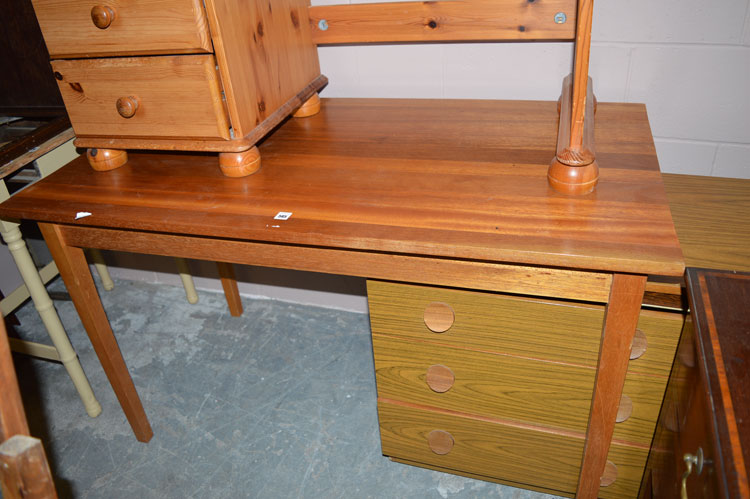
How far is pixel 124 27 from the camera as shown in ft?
3.59

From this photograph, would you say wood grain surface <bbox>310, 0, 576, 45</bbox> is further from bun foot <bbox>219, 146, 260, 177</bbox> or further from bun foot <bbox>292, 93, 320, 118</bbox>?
bun foot <bbox>219, 146, 260, 177</bbox>

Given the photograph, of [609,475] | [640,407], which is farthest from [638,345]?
[609,475]

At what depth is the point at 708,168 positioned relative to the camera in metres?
1.39

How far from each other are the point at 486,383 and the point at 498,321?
0.18 m

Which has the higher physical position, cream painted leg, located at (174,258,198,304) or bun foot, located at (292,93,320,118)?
bun foot, located at (292,93,320,118)

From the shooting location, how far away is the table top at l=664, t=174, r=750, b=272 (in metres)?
1.00

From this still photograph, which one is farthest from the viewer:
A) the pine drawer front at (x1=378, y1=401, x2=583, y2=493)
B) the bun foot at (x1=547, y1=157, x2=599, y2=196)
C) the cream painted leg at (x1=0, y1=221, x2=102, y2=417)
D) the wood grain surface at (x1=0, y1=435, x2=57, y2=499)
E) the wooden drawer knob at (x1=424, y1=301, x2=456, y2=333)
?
the cream painted leg at (x1=0, y1=221, x2=102, y2=417)

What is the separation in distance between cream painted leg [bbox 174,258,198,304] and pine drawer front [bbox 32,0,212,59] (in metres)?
1.01

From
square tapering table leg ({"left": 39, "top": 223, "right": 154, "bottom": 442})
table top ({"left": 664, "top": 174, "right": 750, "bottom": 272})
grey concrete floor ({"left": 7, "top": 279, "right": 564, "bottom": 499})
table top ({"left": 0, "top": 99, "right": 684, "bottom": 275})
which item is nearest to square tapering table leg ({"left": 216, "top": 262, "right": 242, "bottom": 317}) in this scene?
grey concrete floor ({"left": 7, "top": 279, "right": 564, "bottom": 499})

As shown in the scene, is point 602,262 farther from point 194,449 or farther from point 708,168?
point 194,449

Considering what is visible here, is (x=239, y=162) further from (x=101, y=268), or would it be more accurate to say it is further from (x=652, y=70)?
(x=101, y=268)

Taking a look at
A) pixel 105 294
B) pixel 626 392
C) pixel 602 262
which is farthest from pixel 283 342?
pixel 602 262

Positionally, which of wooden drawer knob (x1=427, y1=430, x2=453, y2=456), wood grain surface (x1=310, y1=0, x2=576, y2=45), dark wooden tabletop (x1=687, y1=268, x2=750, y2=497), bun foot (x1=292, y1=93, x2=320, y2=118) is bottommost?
wooden drawer knob (x1=427, y1=430, x2=453, y2=456)

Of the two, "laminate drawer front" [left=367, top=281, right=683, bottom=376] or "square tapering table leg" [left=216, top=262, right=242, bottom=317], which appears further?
"square tapering table leg" [left=216, top=262, right=242, bottom=317]
